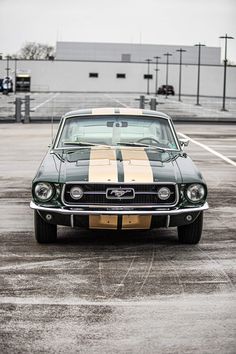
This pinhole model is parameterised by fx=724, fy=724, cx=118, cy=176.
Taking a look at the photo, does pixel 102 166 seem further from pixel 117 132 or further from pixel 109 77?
pixel 109 77

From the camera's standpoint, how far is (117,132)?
868 centimetres

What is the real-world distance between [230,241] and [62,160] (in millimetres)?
1989

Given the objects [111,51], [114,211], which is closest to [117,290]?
[114,211]

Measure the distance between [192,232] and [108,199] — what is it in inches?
39.3

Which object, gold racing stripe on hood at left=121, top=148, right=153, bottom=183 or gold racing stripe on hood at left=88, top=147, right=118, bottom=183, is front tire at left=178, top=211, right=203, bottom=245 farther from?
gold racing stripe on hood at left=88, top=147, right=118, bottom=183

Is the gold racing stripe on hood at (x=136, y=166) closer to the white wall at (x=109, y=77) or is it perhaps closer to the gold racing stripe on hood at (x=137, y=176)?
the gold racing stripe on hood at (x=137, y=176)

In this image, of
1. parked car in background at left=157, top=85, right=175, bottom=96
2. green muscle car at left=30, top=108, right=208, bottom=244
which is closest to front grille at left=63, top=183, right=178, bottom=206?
green muscle car at left=30, top=108, right=208, bottom=244

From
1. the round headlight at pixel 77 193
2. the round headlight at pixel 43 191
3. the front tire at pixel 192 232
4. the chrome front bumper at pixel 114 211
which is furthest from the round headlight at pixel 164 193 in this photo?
the round headlight at pixel 43 191

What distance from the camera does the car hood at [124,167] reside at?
23.2 feet

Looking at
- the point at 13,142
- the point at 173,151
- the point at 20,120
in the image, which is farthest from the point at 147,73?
the point at 173,151

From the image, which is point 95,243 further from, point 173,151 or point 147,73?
point 147,73

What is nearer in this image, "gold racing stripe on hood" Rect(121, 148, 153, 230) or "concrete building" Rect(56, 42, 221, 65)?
"gold racing stripe on hood" Rect(121, 148, 153, 230)

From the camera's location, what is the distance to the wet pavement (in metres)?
4.63

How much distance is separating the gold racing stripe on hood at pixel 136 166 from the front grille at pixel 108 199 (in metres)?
0.08
